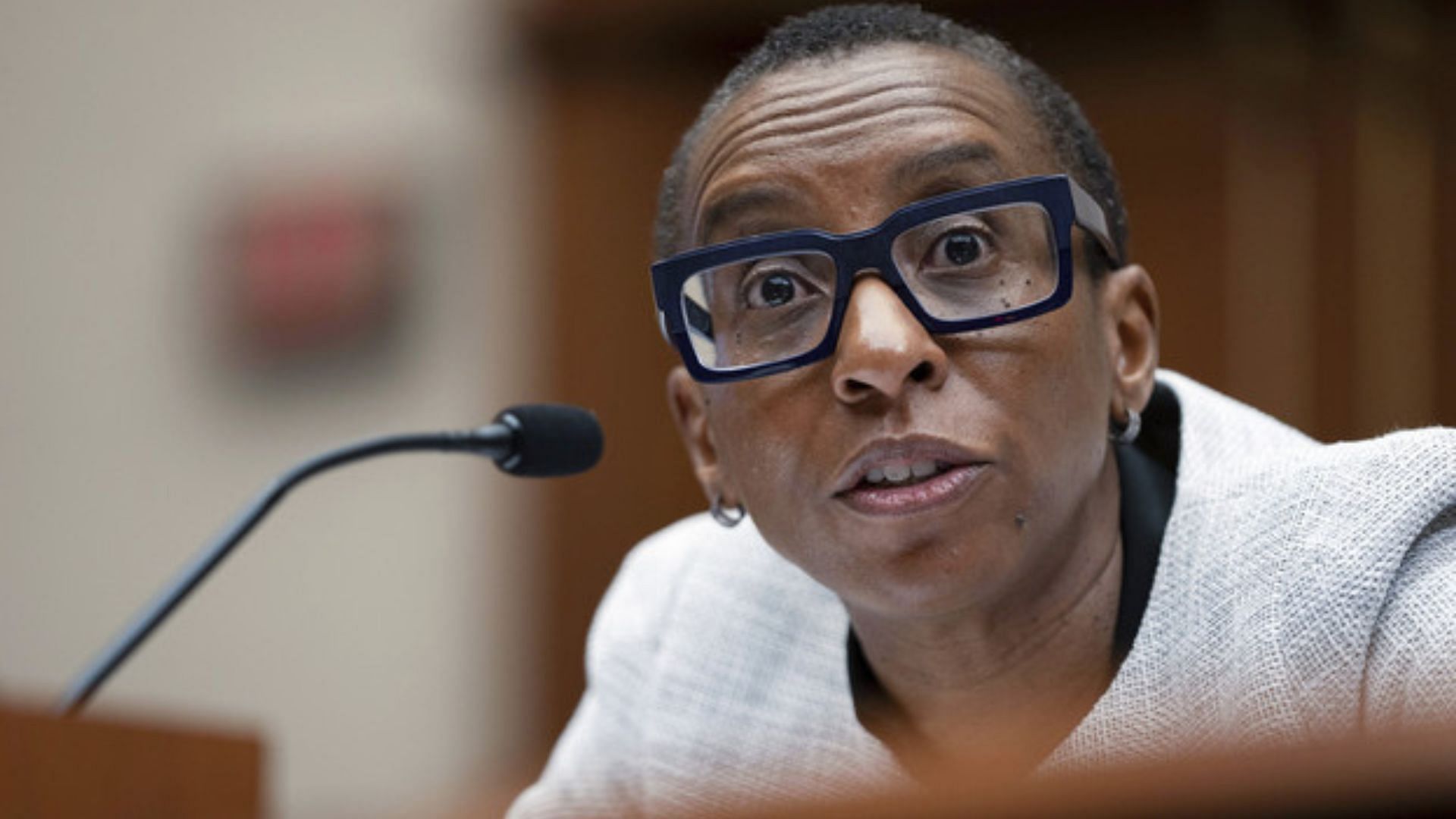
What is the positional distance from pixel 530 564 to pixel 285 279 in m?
0.91

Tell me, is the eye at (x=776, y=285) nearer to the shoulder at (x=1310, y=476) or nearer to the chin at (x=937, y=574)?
the chin at (x=937, y=574)

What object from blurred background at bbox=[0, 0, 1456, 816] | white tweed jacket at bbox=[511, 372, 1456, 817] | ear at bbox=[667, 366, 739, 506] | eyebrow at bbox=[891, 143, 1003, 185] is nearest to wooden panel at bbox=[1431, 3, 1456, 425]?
blurred background at bbox=[0, 0, 1456, 816]

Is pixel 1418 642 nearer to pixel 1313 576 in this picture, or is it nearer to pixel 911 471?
pixel 1313 576

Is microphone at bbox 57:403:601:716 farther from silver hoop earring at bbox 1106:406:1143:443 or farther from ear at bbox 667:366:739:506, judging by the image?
silver hoop earring at bbox 1106:406:1143:443

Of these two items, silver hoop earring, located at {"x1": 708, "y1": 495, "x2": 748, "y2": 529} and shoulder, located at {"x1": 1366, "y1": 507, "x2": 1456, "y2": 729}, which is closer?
shoulder, located at {"x1": 1366, "y1": 507, "x2": 1456, "y2": 729}

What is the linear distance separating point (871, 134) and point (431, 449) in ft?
1.64

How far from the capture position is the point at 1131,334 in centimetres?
185

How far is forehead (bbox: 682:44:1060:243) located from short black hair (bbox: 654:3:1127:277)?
0.02 meters

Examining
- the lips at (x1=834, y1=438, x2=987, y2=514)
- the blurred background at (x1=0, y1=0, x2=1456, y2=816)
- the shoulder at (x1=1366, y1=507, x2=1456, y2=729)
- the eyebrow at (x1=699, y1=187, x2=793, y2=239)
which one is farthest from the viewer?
the blurred background at (x1=0, y1=0, x2=1456, y2=816)

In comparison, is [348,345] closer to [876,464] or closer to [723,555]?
[723,555]

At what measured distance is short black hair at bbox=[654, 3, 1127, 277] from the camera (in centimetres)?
183

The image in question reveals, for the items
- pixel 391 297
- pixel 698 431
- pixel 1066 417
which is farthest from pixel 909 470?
pixel 391 297

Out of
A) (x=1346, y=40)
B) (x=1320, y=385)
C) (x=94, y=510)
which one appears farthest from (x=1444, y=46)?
(x=94, y=510)

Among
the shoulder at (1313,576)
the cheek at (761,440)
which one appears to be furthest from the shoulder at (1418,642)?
the cheek at (761,440)
